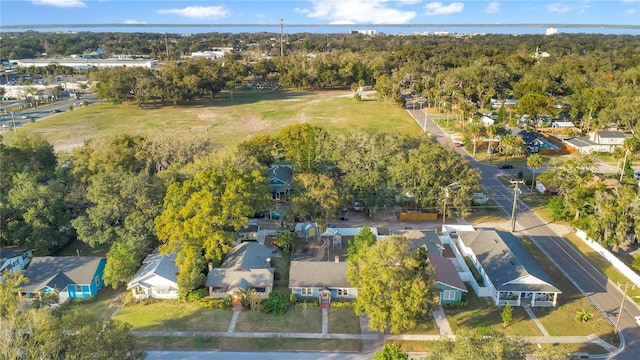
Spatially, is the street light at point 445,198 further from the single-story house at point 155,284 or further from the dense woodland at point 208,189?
the single-story house at point 155,284

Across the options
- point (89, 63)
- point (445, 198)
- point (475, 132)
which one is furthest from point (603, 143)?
point (89, 63)

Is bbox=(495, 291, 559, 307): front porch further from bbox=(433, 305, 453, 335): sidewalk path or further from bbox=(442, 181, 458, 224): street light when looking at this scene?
bbox=(442, 181, 458, 224): street light

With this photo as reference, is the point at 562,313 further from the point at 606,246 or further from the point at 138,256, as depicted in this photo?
the point at 138,256

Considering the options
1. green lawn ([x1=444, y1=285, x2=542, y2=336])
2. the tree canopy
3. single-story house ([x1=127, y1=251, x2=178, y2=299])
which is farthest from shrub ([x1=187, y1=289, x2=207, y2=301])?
green lawn ([x1=444, y1=285, x2=542, y2=336])

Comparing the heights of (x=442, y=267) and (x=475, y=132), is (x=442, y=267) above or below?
below

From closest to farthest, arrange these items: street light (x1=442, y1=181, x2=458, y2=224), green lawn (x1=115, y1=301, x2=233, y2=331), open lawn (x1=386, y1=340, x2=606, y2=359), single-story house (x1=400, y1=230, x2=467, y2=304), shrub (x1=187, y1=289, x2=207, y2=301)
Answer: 1. open lawn (x1=386, y1=340, x2=606, y2=359)
2. green lawn (x1=115, y1=301, x2=233, y2=331)
3. single-story house (x1=400, y1=230, x2=467, y2=304)
4. shrub (x1=187, y1=289, x2=207, y2=301)
5. street light (x1=442, y1=181, x2=458, y2=224)

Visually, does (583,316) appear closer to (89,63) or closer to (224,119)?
(224,119)
